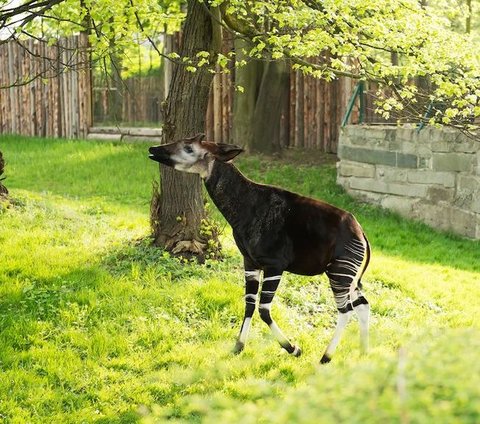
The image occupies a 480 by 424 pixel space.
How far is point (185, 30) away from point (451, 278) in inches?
178

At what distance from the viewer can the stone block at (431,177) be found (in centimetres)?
1238

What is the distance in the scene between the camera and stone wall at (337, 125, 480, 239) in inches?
475

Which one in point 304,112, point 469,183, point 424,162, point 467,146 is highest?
point 304,112

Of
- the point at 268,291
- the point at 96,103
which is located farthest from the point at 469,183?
the point at 96,103

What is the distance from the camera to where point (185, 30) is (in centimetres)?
865

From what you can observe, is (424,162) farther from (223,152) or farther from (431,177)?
(223,152)

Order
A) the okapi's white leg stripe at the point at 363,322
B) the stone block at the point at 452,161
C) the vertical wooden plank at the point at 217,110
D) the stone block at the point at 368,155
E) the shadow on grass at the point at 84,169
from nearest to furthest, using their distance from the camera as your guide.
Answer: the okapi's white leg stripe at the point at 363,322
the stone block at the point at 452,161
the stone block at the point at 368,155
the shadow on grass at the point at 84,169
the vertical wooden plank at the point at 217,110

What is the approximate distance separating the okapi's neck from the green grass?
1186 mm

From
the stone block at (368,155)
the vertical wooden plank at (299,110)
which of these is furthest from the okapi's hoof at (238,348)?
the vertical wooden plank at (299,110)

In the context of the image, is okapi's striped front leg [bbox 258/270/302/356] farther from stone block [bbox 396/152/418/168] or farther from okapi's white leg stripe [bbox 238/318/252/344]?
stone block [bbox 396/152/418/168]

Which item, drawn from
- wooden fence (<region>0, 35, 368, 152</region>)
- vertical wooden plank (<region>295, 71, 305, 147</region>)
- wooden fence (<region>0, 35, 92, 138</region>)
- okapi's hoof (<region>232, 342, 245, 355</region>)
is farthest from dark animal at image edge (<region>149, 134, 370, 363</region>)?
wooden fence (<region>0, 35, 92, 138</region>)

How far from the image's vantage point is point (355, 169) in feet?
46.6

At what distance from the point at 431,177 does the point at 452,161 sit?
52 cm

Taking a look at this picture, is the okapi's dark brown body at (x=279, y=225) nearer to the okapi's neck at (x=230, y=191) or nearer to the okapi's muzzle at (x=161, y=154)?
the okapi's neck at (x=230, y=191)
